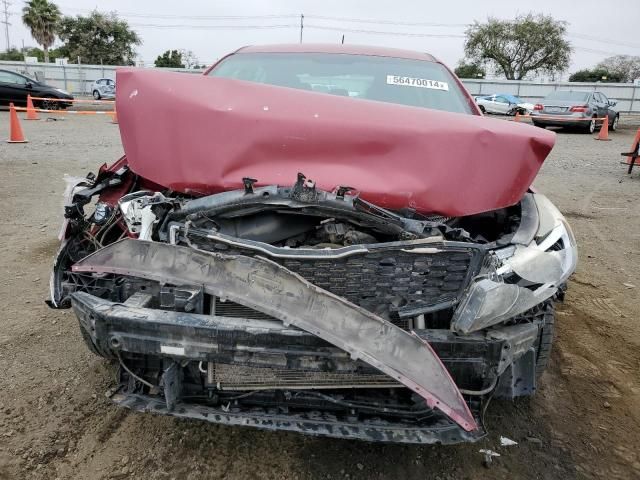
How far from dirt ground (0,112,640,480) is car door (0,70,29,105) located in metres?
15.3

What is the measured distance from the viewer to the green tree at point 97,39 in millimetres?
43906

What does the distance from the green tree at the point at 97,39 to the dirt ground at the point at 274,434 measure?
46.8m

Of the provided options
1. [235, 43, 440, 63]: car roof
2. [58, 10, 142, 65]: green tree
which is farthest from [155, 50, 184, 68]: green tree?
[235, 43, 440, 63]: car roof

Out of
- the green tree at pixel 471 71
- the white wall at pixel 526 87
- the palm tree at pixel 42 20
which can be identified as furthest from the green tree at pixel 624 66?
the palm tree at pixel 42 20

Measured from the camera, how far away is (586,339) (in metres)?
3.28

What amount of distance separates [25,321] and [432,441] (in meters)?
2.67

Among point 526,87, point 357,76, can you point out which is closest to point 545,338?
point 357,76

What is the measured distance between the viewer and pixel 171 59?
147 feet

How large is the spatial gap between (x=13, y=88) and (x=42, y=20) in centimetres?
3275

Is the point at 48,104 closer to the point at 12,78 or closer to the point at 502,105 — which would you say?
the point at 12,78

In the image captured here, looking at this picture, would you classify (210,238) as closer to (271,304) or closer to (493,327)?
(271,304)

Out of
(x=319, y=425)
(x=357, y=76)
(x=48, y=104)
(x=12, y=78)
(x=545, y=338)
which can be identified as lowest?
(x=48, y=104)

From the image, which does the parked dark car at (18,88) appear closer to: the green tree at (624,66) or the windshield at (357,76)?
the windshield at (357,76)

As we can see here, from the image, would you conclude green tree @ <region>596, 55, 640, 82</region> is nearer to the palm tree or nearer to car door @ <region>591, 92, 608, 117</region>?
car door @ <region>591, 92, 608, 117</region>
